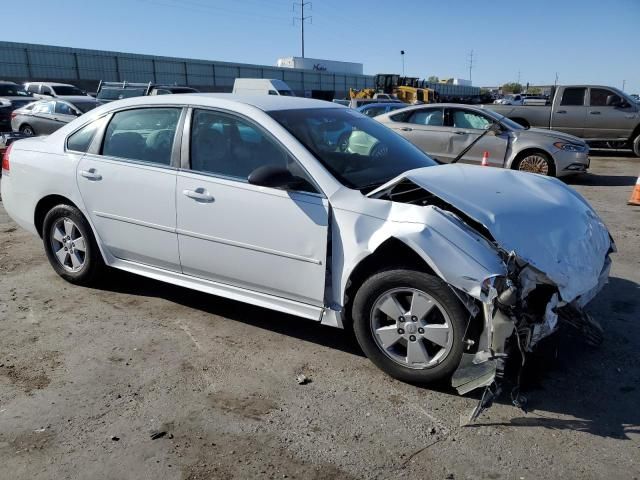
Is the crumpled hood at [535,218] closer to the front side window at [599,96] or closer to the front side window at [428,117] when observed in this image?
the front side window at [428,117]

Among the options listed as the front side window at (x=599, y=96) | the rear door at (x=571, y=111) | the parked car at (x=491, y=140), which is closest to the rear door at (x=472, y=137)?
the parked car at (x=491, y=140)

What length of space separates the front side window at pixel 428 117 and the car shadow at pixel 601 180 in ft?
9.25

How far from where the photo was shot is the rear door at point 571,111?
15445 millimetres

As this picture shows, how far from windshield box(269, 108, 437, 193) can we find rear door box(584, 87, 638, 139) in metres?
12.9

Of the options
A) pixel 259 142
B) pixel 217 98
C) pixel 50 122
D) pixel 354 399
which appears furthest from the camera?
pixel 50 122

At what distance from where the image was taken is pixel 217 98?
4273mm

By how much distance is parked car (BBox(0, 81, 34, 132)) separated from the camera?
65.8 ft

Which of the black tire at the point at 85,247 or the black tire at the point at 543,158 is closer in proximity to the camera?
the black tire at the point at 85,247

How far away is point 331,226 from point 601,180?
1024 centimetres

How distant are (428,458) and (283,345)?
1.52 metres

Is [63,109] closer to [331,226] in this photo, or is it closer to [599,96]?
[599,96]

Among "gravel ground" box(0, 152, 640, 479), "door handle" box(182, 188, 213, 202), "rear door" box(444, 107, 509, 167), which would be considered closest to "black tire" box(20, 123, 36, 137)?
"rear door" box(444, 107, 509, 167)

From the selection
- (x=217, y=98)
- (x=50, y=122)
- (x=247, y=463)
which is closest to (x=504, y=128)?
(x=217, y=98)

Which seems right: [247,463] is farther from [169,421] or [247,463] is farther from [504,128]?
[504,128]
